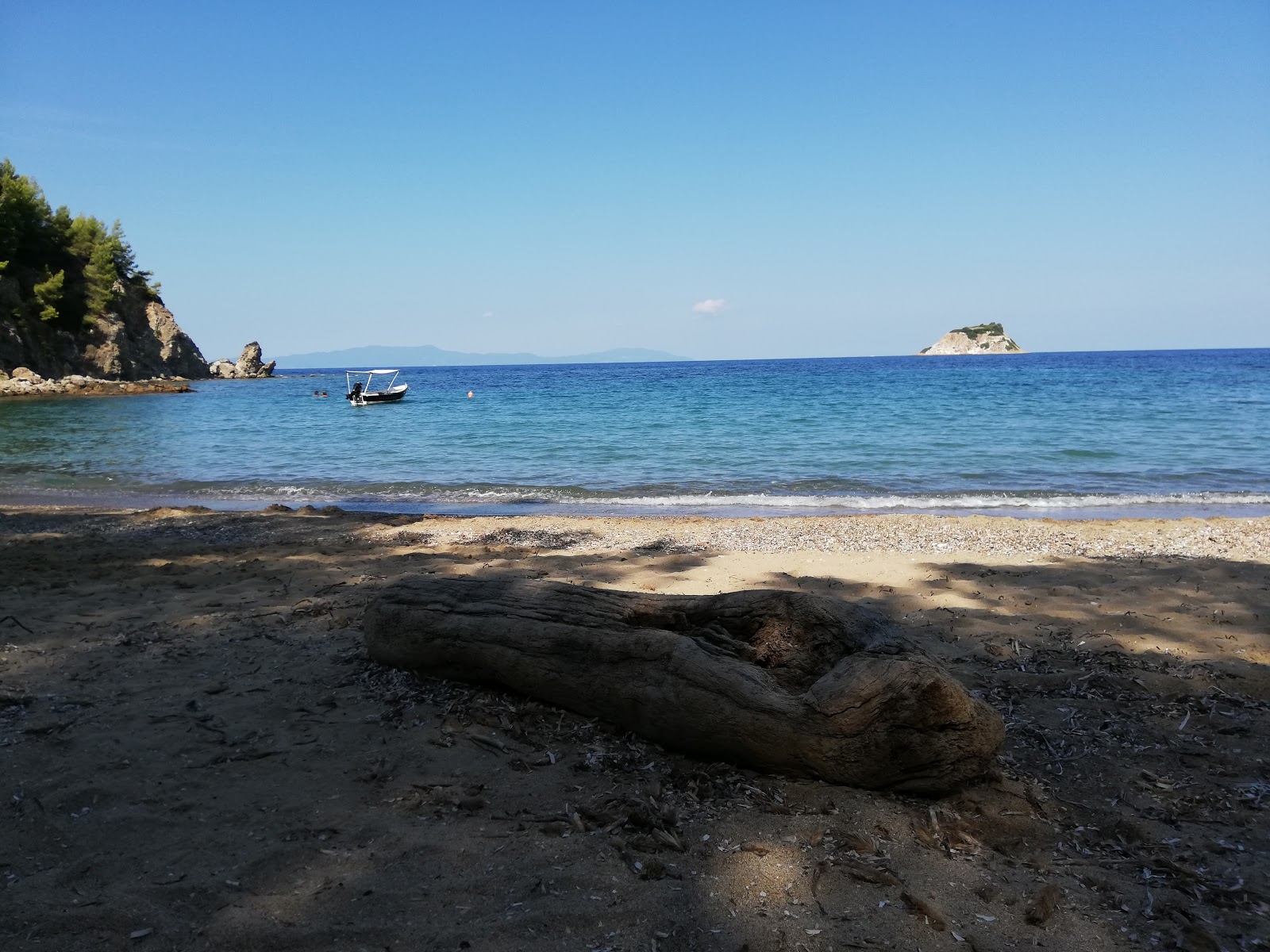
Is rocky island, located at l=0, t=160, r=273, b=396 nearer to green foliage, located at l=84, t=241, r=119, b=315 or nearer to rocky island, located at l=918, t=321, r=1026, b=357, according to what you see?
green foliage, located at l=84, t=241, r=119, b=315

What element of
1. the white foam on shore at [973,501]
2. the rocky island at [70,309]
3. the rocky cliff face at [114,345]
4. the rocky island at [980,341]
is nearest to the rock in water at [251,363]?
the rocky cliff face at [114,345]

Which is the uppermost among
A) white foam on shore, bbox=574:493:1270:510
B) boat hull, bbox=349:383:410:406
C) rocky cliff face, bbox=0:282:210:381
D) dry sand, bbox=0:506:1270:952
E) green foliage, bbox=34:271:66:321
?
green foliage, bbox=34:271:66:321

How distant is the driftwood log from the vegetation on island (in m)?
Result: 63.0

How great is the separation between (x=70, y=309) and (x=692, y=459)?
194 ft

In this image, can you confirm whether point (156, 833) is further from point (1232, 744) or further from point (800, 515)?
point (800, 515)

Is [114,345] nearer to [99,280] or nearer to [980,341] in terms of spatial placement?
[99,280]

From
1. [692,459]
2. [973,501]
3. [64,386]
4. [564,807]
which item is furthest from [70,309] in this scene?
[564,807]

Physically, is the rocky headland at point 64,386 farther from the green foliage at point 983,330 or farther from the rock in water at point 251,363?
the green foliage at point 983,330

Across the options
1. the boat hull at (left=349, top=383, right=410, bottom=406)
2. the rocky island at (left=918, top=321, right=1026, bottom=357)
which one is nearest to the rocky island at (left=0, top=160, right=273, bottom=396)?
the boat hull at (left=349, top=383, right=410, bottom=406)

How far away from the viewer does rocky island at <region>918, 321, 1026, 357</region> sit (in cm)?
16050

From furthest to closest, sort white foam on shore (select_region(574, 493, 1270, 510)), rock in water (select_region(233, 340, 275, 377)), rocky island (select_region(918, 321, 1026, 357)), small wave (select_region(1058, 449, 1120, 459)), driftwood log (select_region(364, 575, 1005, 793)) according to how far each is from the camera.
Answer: rocky island (select_region(918, 321, 1026, 357)), rock in water (select_region(233, 340, 275, 377)), small wave (select_region(1058, 449, 1120, 459)), white foam on shore (select_region(574, 493, 1270, 510)), driftwood log (select_region(364, 575, 1005, 793))

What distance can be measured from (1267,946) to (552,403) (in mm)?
41611

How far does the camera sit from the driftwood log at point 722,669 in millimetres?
3375

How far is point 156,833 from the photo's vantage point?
10.4 feet
